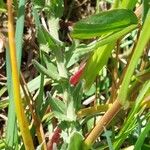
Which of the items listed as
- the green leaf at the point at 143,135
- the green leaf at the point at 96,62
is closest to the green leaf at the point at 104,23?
the green leaf at the point at 96,62

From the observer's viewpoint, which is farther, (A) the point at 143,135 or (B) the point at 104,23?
(A) the point at 143,135

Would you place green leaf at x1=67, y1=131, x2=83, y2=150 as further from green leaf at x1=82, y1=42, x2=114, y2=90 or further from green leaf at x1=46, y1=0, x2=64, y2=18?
green leaf at x1=46, y1=0, x2=64, y2=18

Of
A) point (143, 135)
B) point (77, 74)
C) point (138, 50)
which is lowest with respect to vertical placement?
point (143, 135)

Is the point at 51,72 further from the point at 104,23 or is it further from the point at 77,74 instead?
the point at 104,23

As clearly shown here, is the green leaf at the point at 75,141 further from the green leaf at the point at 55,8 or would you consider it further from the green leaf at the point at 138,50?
the green leaf at the point at 55,8

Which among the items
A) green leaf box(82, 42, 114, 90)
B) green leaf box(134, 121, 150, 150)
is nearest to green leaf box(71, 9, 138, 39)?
green leaf box(82, 42, 114, 90)

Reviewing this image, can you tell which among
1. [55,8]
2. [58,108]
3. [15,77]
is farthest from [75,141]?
[55,8]
